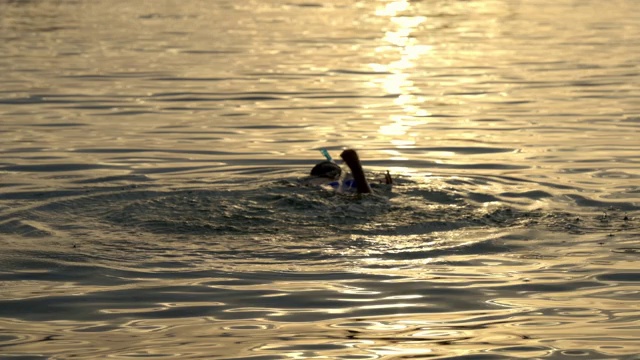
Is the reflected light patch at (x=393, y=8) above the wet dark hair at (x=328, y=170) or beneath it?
above

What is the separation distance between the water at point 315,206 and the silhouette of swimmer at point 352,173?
0.24m

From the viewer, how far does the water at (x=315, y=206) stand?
7953 millimetres

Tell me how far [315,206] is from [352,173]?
2.17 ft

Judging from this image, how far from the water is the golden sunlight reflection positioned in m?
0.11

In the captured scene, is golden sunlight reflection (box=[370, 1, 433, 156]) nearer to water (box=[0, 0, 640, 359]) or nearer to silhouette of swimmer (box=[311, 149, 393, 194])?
water (box=[0, 0, 640, 359])

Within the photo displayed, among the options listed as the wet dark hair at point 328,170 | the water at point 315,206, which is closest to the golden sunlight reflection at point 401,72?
the water at point 315,206

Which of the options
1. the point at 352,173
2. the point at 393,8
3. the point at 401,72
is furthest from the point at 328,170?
the point at 393,8

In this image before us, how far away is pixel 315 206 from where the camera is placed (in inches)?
448

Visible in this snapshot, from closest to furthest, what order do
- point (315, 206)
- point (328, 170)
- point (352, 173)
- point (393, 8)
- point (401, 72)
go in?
point (315, 206) < point (352, 173) < point (328, 170) < point (401, 72) < point (393, 8)

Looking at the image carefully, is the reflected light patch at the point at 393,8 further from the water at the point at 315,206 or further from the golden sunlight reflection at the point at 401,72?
the water at the point at 315,206

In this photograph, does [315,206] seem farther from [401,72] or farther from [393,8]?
[393,8]

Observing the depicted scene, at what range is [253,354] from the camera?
7.37 meters

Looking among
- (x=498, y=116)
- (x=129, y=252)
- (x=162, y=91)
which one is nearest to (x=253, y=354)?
(x=129, y=252)

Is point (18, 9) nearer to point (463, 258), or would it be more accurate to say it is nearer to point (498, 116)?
point (498, 116)
